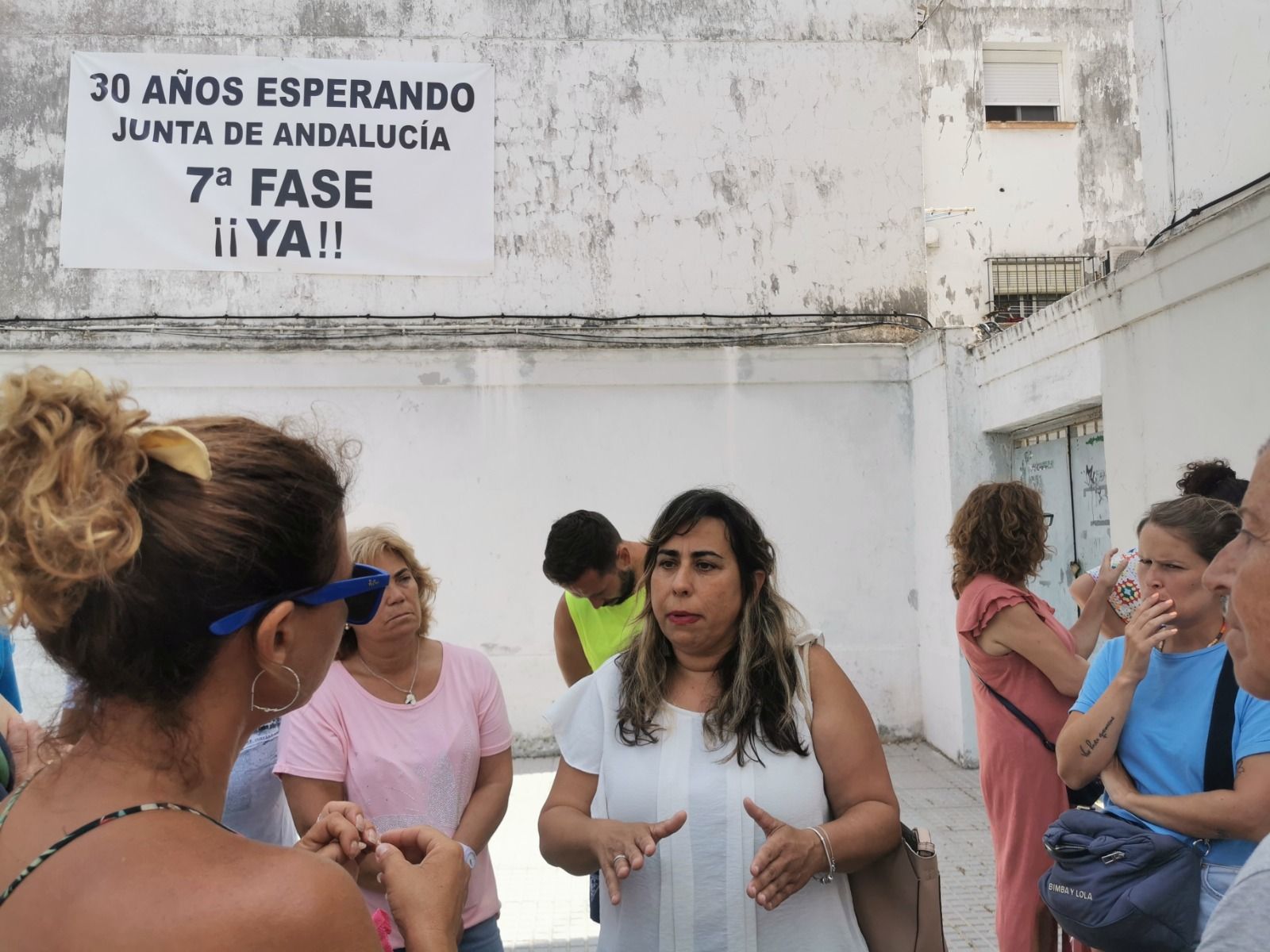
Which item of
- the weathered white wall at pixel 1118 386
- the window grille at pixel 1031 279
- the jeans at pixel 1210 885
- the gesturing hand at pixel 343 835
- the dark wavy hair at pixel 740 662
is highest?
the window grille at pixel 1031 279

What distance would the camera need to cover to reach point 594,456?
8164 mm

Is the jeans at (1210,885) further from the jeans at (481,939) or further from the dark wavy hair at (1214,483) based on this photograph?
the jeans at (481,939)

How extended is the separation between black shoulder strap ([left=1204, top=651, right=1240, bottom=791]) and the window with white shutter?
11.2m

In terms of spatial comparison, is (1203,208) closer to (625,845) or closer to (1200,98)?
(1200,98)

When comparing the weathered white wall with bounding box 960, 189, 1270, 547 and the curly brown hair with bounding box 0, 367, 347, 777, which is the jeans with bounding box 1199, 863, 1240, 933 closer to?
the curly brown hair with bounding box 0, 367, 347, 777

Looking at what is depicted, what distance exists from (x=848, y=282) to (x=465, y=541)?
3.89 meters

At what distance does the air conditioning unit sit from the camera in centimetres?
554

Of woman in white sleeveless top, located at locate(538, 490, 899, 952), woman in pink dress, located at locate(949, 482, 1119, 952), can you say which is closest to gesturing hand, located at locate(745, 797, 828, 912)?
woman in white sleeveless top, located at locate(538, 490, 899, 952)

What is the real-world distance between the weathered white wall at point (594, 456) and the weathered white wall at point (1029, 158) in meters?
4.46

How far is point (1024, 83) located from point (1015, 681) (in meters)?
10.9

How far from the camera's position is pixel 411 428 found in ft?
26.6

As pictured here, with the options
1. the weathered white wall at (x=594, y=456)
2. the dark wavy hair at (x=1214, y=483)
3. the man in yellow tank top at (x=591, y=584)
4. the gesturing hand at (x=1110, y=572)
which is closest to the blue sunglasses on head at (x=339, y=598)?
the man in yellow tank top at (x=591, y=584)

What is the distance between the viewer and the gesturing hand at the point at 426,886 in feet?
4.82

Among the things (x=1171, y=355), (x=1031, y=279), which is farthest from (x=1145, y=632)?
(x=1031, y=279)
